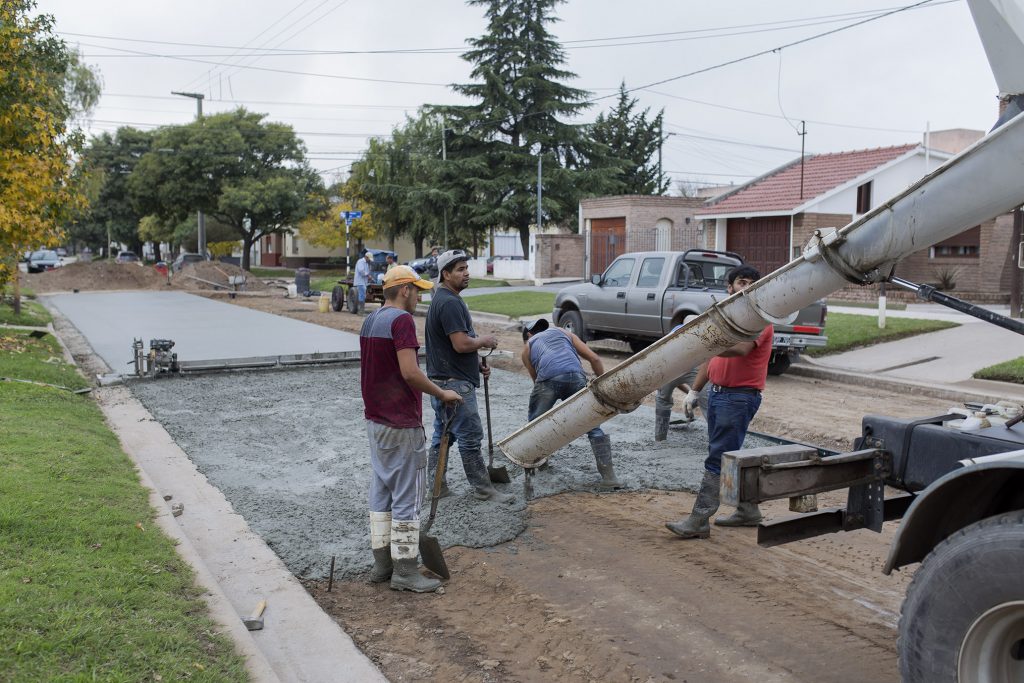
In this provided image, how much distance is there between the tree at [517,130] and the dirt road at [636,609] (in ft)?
126

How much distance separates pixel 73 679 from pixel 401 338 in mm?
2387

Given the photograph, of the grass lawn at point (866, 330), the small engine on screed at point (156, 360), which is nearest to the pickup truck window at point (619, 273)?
the grass lawn at point (866, 330)

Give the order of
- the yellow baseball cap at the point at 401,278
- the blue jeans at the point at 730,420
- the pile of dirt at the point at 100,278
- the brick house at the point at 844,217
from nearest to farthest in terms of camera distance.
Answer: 1. the yellow baseball cap at the point at 401,278
2. the blue jeans at the point at 730,420
3. the brick house at the point at 844,217
4. the pile of dirt at the point at 100,278

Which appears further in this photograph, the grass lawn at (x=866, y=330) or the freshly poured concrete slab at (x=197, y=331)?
the grass lawn at (x=866, y=330)

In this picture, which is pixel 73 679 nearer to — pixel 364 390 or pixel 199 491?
pixel 364 390

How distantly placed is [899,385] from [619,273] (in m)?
4.92

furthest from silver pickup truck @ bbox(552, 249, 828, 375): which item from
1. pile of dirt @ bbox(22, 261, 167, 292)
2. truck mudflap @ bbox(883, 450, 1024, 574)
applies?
pile of dirt @ bbox(22, 261, 167, 292)

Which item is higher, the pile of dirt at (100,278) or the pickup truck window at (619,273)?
the pickup truck window at (619,273)

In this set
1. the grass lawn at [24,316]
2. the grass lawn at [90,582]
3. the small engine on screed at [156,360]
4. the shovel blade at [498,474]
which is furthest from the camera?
the grass lawn at [24,316]

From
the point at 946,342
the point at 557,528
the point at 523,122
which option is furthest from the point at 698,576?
the point at 523,122

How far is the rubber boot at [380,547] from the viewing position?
17.4ft

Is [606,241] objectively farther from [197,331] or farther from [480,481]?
[480,481]

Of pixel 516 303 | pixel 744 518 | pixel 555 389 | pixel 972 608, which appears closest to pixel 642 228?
pixel 516 303

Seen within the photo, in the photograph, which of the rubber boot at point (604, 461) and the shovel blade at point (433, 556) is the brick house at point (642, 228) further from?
the shovel blade at point (433, 556)
